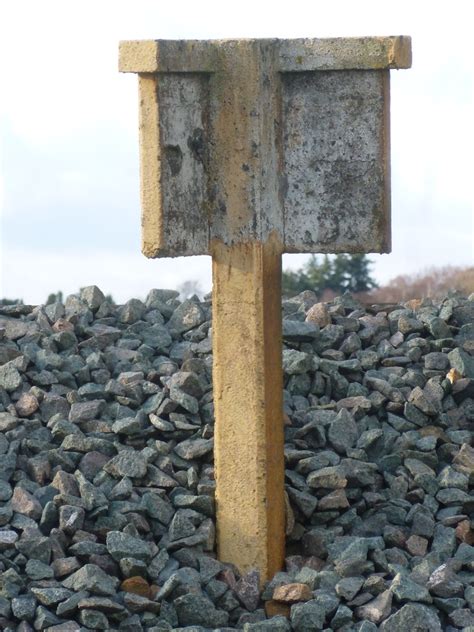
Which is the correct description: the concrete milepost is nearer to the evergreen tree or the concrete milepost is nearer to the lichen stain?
the lichen stain

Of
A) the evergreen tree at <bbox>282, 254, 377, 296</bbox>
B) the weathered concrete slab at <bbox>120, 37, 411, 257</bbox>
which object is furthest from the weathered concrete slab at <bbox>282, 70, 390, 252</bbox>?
the evergreen tree at <bbox>282, 254, 377, 296</bbox>

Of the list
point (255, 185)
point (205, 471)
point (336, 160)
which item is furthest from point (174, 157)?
point (205, 471)

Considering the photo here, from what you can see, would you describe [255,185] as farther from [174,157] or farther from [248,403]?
[248,403]

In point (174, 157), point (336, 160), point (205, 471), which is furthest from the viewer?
point (205, 471)

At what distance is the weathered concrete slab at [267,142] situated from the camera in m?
6.55

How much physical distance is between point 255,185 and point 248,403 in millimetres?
1030

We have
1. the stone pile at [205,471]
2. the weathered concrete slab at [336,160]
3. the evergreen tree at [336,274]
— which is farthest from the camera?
the evergreen tree at [336,274]

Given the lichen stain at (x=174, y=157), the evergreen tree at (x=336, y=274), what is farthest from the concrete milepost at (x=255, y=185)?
the evergreen tree at (x=336, y=274)

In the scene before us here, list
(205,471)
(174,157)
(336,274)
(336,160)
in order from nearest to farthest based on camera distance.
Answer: (174,157) → (336,160) → (205,471) → (336,274)

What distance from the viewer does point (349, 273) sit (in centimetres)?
2136

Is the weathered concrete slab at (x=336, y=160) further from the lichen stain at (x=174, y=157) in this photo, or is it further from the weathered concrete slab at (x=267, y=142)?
the lichen stain at (x=174, y=157)

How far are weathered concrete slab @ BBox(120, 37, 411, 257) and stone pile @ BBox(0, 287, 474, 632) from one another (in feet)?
3.61

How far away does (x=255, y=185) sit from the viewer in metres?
6.61

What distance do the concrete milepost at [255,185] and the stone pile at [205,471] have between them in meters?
0.31
